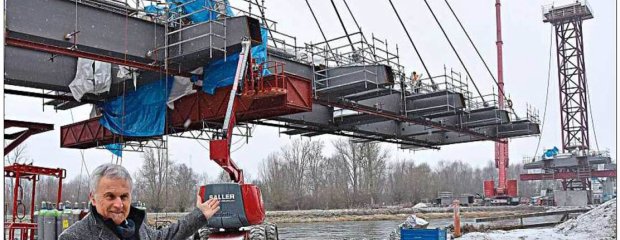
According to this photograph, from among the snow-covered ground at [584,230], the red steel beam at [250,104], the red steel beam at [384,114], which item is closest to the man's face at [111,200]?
the red steel beam at [250,104]

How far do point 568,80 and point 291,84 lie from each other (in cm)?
4582

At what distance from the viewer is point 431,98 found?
2312 centimetres

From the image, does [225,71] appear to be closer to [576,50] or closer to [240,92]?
[240,92]

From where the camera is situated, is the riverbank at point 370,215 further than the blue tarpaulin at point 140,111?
Yes

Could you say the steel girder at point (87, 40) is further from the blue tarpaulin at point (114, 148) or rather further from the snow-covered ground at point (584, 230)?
the snow-covered ground at point (584, 230)

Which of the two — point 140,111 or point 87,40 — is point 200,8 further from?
point 140,111

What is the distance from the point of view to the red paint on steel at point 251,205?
42.0ft

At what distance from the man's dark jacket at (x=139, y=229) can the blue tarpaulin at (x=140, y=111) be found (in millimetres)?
14358

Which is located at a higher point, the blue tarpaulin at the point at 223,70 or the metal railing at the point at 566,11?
the metal railing at the point at 566,11

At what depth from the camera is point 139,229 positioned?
3.24m

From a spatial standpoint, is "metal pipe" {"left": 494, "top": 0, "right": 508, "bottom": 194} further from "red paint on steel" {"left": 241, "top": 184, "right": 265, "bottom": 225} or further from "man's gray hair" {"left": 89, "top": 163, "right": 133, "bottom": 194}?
"man's gray hair" {"left": 89, "top": 163, "right": 133, "bottom": 194}

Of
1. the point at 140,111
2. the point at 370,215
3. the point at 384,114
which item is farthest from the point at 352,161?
the point at 140,111

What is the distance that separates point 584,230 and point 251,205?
1126 centimetres

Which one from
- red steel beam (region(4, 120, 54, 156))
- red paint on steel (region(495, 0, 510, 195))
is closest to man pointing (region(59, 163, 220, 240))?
red steel beam (region(4, 120, 54, 156))
